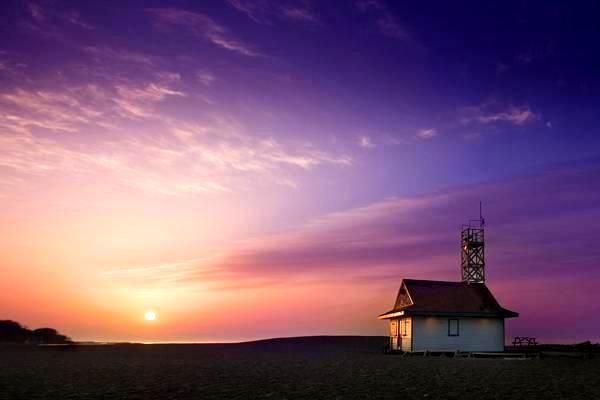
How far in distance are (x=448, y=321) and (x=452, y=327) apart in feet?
1.83

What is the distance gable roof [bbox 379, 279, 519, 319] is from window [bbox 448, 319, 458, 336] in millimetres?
757

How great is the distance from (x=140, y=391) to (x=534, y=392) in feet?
44.6

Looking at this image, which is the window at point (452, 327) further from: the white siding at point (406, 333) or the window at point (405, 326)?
the window at point (405, 326)

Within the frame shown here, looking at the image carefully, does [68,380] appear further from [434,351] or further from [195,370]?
[434,351]

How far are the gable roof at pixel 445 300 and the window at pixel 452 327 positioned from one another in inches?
29.8

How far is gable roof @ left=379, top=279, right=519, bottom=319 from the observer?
4984 cm

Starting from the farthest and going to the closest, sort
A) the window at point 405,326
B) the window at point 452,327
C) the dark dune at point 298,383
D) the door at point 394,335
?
the door at point 394,335 → the window at point 405,326 → the window at point 452,327 → the dark dune at point 298,383

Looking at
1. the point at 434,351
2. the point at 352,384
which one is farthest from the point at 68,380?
the point at 434,351

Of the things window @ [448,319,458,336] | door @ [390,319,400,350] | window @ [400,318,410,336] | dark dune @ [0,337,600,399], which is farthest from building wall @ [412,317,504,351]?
dark dune @ [0,337,600,399]

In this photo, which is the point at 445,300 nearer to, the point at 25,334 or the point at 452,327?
the point at 452,327

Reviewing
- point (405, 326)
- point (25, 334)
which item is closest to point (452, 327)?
point (405, 326)

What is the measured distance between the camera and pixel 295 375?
28.4 meters

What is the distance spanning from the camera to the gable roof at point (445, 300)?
4984 cm

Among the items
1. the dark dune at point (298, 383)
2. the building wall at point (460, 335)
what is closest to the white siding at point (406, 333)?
the building wall at point (460, 335)
